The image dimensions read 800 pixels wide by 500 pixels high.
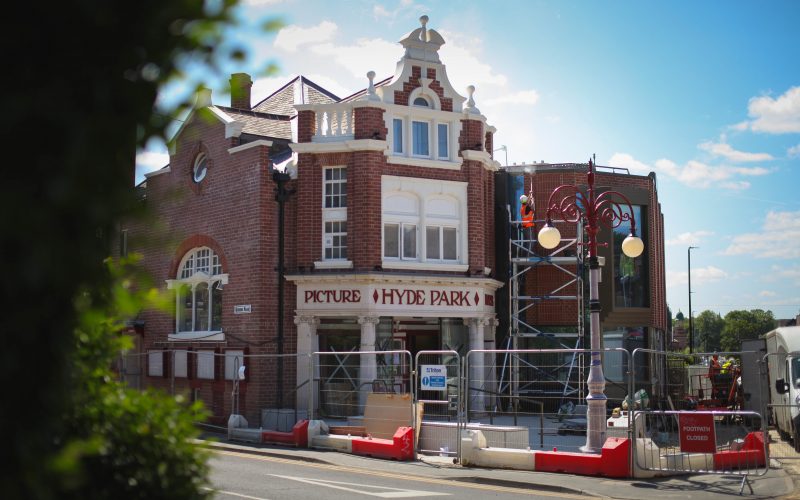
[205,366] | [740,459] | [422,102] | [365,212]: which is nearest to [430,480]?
[740,459]

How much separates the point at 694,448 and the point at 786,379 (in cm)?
681

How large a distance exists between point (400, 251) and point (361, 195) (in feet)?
6.54

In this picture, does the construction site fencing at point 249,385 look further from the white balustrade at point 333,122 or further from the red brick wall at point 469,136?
the red brick wall at point 469,136

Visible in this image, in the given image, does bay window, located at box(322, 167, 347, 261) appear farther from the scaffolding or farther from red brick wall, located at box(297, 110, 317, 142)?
the scaffolding

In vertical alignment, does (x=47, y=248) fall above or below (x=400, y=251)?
below

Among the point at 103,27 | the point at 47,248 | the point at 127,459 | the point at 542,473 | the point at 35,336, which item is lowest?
the point at 542,473

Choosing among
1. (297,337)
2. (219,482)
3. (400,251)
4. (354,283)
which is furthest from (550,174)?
(219,482)

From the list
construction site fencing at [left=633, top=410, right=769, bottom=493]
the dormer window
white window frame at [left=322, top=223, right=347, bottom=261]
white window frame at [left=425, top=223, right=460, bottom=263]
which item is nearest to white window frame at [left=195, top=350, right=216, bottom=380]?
white window frame at [left=322, top=223, right=347, bottom=261]

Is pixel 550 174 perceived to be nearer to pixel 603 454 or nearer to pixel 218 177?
pixel 218 177

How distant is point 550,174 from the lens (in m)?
28.2

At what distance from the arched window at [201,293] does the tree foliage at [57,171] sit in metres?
22.5

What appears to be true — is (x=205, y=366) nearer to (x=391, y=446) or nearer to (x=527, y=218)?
(x=391, y=446)

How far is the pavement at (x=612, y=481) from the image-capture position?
42.4 ft

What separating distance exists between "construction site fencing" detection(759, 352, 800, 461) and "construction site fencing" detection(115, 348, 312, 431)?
36.6 ft
